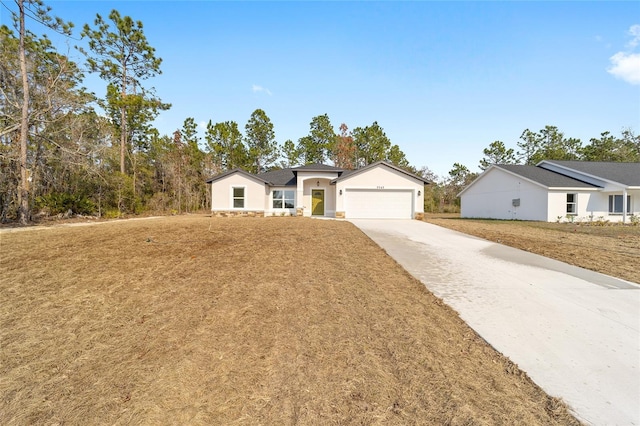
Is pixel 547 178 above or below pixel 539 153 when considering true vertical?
below

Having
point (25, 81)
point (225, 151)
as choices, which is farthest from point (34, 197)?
point (225, 151)

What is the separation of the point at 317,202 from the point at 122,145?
15.4 metres

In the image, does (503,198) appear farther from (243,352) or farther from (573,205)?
(243,352)

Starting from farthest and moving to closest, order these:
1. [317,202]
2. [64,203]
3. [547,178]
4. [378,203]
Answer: [317,202] < [547,178] < [378,203] < [64,203]

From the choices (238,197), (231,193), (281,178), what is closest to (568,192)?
(281,178)

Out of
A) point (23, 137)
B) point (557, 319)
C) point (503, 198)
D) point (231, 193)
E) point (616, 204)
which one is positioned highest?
point (23, 137)

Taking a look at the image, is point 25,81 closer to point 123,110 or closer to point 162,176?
point 123,110

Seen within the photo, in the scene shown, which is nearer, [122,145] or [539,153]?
[122,145]

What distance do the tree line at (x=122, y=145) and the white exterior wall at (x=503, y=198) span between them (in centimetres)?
918

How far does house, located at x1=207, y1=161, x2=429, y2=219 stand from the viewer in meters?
18.4

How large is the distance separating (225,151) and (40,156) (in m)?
18.3

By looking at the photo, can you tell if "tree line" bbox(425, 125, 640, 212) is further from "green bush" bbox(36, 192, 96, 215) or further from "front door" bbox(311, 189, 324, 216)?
"green bush" bbox(36, 192, 96, 215)

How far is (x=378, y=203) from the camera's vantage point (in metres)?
18.6

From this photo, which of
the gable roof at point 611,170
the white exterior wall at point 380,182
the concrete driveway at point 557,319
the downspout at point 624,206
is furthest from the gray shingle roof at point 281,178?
the downspout at point 624,206
